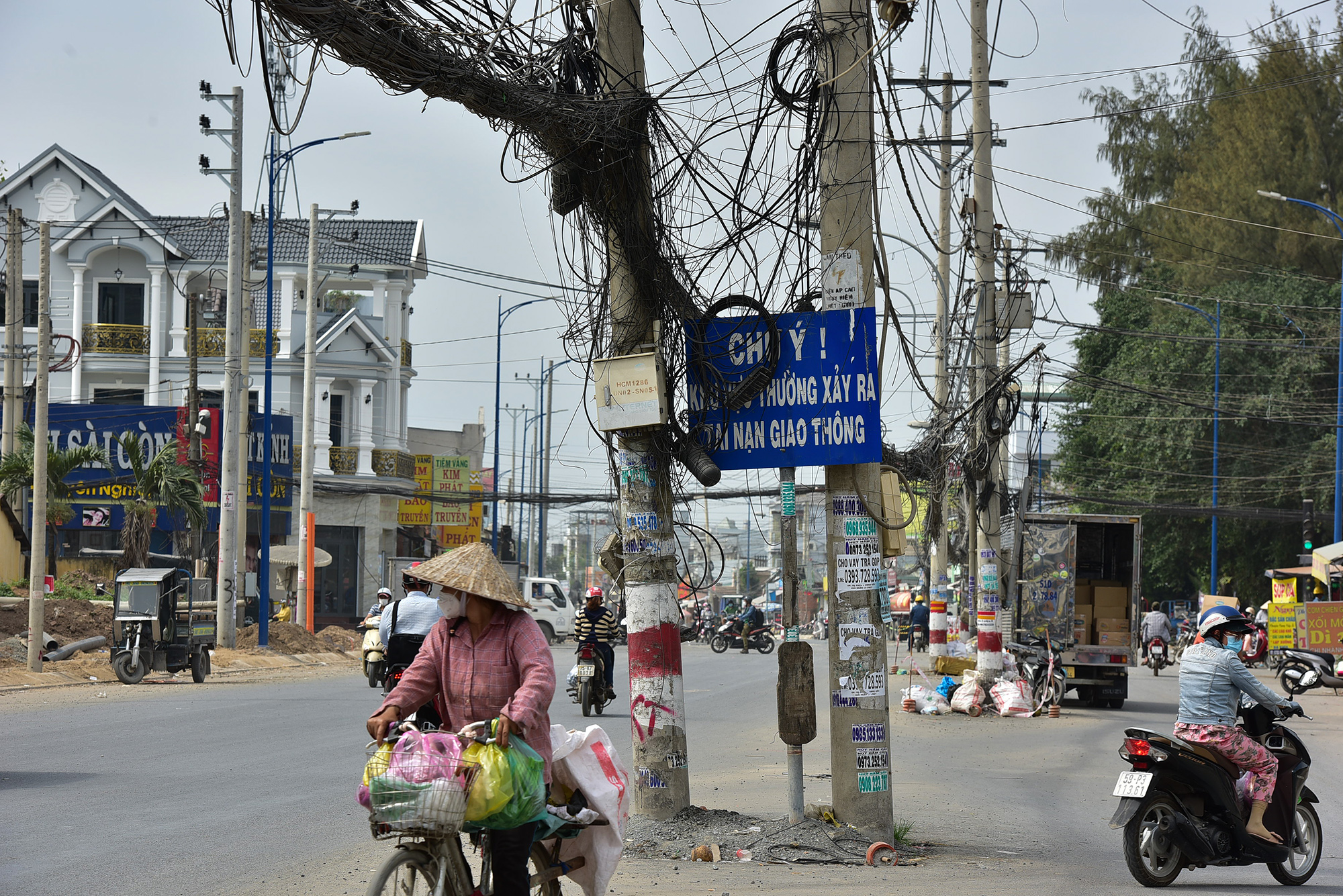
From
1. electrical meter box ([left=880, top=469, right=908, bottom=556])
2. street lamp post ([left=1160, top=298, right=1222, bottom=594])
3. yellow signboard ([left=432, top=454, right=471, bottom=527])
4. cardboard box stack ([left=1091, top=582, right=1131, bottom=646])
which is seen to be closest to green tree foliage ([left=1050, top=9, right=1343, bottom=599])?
street lamp post ([left=1160, top=298, right=1222, bottom=594])

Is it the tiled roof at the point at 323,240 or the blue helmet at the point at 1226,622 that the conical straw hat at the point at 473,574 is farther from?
the tiled roof at the point at 323,240

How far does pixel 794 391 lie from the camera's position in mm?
8594

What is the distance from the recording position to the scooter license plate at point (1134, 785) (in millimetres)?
7568

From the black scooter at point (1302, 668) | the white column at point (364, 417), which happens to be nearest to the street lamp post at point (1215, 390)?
the black scooter at point (1302, 668)

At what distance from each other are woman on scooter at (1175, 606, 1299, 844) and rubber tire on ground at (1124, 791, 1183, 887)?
407 mm

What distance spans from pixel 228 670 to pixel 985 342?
1640 cm

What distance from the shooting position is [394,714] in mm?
5141

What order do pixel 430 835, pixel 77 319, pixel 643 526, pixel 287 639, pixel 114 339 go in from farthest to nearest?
pixel 114 339
pixel 77 319
pixel 287 639
pixel 643 526
pixel 430 835

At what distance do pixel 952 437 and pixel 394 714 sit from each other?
1865 centimetres

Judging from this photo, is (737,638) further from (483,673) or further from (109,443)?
(483,673)

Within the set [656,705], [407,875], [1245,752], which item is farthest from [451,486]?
[407,875]

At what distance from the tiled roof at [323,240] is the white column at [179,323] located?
956 mm

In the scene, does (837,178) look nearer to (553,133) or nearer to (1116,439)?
(553,133)

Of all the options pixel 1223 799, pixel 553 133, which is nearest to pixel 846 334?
pixel 553 133
